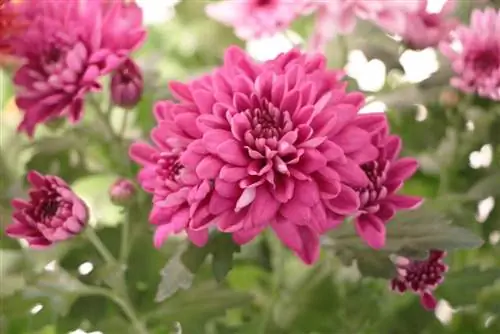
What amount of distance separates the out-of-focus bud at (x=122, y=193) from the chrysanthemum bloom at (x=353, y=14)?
0.51 ft

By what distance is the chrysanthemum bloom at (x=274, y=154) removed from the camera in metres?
0.38

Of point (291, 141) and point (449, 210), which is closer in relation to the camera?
point (291, 141)

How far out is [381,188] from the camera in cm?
42

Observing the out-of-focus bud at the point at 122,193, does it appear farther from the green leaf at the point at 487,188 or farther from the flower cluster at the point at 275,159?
the green leaf at the point at 487,188

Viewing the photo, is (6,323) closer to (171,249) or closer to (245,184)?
(171,249)

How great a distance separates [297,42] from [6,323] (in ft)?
0.91

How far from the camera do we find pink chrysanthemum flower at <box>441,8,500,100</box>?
1.61 ft

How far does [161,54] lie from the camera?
56cm

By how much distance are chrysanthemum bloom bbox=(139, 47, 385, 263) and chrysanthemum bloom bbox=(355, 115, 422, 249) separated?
13 mm

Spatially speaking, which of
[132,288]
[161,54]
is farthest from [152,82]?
[132,288]

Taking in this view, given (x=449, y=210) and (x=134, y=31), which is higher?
(x=134, y=31)

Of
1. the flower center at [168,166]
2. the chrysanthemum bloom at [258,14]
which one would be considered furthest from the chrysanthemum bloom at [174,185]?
the chrysanthemum bloom at [258,14]

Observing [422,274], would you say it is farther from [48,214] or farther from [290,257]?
[48,214]

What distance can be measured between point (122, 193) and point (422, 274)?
0.18m
